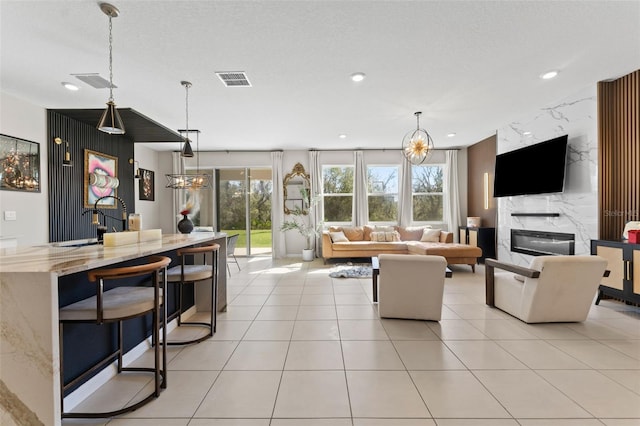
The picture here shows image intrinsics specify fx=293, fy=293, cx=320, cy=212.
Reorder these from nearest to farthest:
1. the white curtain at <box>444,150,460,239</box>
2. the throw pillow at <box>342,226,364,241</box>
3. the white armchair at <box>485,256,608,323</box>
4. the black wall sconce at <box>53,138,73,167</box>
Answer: the white armchair at <box>485,256,608,323</box> < the black wall sconce at <box>53,138,73,167</box> < the throw pillow at <box>342,226,364,241</box> < the white curtain at <box>444,150,460,239</box>

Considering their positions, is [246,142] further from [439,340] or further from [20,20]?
[439,340]

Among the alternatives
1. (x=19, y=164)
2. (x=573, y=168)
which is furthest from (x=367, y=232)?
(x=19, y=164)

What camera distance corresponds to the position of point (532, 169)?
4.90 meters

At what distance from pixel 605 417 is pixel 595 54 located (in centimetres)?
341

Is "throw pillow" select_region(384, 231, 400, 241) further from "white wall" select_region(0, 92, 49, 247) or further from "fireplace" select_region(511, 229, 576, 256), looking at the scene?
"white wall" select_region(0, 92, 49, 247)

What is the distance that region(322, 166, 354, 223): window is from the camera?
307 inches

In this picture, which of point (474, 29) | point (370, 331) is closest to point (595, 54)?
point (474, 29)

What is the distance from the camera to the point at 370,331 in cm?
288

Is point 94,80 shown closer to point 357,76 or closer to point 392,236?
point 357,76

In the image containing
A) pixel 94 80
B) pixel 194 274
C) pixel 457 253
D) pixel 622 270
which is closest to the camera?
pixel 194 274

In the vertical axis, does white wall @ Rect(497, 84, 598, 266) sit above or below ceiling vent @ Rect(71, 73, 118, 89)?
below

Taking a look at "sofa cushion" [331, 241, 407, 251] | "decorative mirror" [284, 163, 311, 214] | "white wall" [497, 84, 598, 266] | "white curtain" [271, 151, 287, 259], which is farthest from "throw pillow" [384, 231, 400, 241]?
"white curtain" [271, 151, 287, 259]

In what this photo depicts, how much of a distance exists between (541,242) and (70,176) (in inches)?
308

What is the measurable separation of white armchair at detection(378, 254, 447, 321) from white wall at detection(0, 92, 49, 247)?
4.60 meters
